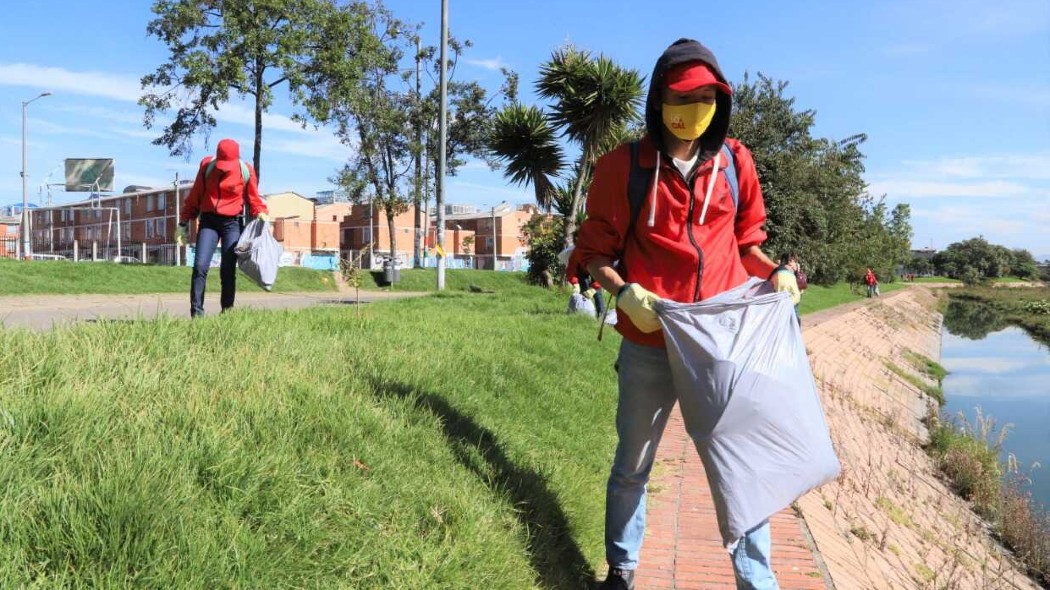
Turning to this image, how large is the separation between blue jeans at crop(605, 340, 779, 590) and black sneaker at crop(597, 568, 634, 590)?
25mm

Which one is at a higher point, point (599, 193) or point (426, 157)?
point (426, 157)

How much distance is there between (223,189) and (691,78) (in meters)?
4.72

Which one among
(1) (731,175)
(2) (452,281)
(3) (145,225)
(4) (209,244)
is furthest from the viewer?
(3) (145,225)

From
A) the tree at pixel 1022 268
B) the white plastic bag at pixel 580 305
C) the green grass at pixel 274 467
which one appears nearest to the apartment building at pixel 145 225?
the white plastic bag at pixel 580 305

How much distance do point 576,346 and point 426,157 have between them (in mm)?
29441

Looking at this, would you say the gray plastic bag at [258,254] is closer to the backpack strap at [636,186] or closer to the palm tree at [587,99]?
the backpack strap at [636,186]

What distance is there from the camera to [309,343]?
170 inches

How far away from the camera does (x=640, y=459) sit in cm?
271

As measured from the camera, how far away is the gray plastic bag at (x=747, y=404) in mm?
2322

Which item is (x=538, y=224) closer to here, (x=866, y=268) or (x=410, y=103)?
(x=410, y=103)

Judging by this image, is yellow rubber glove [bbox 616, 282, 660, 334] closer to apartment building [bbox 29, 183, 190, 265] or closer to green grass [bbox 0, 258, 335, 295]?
green grass [bbox 0, 258, 335, 295]

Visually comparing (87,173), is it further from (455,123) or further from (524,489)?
(524,489)

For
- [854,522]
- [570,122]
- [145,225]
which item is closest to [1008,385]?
[570,122]

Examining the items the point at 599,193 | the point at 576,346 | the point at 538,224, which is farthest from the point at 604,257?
the point at 538,224
